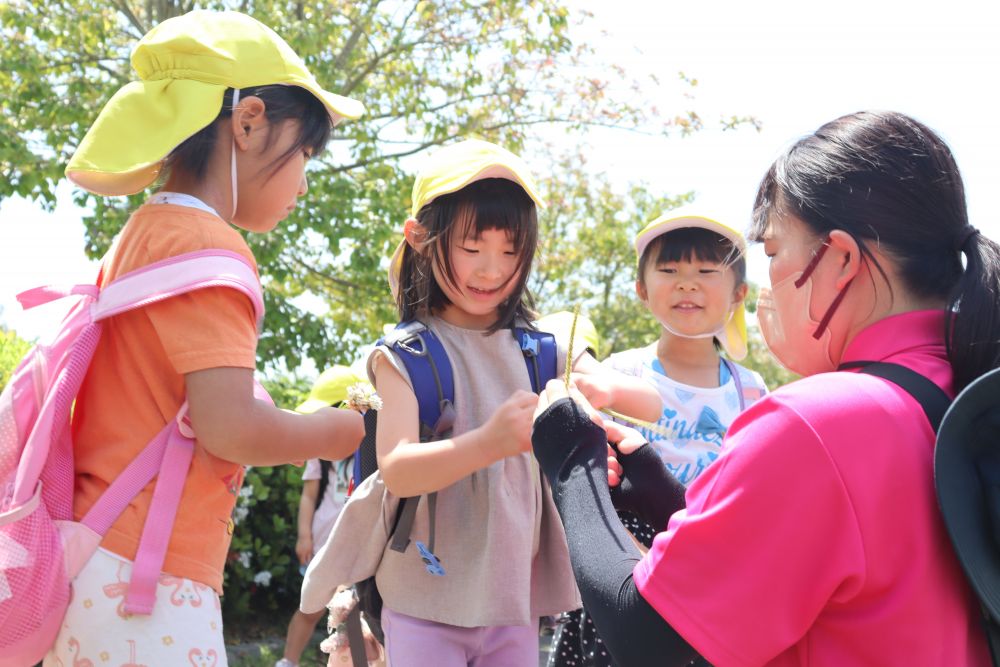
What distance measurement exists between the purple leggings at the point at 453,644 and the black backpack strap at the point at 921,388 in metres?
1.37

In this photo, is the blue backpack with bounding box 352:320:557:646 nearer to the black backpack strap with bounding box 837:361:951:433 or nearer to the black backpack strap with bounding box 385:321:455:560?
the black backpack strap with bounding box 385:321:455:560

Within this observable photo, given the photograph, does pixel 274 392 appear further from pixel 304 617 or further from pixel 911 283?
pixel 911 283

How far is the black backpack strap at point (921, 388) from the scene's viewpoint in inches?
52.0

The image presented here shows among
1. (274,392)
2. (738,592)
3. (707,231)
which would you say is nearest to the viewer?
(738,592)

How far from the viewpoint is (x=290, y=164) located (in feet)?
6.97

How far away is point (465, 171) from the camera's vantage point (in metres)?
2.52

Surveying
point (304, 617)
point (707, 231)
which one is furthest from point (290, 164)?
point (304, 617)

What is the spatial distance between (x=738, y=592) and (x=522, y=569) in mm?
1176

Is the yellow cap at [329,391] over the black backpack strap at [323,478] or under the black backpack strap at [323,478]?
over

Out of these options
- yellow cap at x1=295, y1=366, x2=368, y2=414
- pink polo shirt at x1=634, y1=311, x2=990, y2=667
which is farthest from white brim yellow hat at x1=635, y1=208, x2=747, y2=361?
yellow cap at x1=295, y1=366, x2=368, y2=414

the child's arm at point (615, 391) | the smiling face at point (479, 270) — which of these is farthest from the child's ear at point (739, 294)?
the smiling face at point (479, 270)

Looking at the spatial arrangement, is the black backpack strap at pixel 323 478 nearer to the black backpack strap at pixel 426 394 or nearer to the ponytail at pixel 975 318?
the black backpack strap at pixel 426 394

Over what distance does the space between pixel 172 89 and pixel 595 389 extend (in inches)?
45.4

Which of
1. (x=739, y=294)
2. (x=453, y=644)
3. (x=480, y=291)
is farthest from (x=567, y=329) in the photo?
(x=739, y=294)
